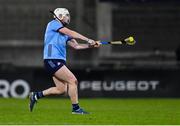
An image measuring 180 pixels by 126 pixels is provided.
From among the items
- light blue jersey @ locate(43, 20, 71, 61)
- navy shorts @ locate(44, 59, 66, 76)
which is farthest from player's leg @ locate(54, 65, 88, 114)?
light blue jersey @ locate(43, 20, 71, 61)

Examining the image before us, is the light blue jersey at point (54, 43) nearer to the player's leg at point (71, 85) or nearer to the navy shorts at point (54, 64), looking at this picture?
the navy shorts at point (54, 64)

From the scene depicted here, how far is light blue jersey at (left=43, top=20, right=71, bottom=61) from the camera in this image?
15.8 metres

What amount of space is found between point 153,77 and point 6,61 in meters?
9.42

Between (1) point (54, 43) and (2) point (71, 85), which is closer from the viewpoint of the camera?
(2) point (71, 85)

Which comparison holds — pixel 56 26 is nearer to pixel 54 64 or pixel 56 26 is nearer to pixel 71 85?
pixel 54 64

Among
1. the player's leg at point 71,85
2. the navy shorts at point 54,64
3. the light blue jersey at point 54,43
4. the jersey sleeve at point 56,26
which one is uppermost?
the jersey sleeve at point 56,26

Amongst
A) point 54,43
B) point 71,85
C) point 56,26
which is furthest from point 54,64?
point 56,26

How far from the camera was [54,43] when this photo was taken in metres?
15.8

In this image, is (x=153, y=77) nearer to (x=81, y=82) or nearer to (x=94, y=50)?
(x=81, y=82)

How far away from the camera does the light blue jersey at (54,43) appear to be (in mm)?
15828

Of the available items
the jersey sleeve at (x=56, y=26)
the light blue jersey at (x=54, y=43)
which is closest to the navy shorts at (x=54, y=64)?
the light blue jersey at (x=54, y=43)

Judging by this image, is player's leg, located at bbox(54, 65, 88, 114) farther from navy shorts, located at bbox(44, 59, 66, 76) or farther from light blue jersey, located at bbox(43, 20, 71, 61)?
light blue jersey, located at bbox(43, 20, 71, 61)

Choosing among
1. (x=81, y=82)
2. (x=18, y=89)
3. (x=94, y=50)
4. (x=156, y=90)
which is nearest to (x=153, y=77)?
(x=156, y=90)

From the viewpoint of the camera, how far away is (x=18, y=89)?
27.2 metres
